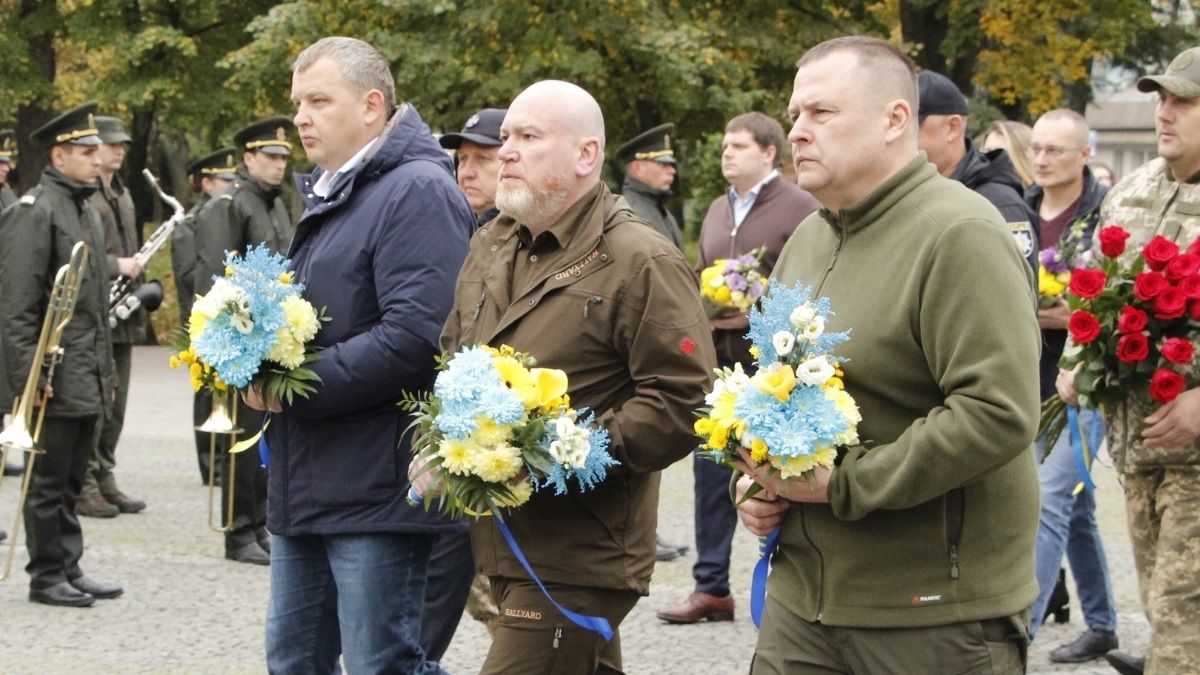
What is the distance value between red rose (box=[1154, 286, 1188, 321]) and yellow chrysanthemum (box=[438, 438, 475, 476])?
2.28 meters

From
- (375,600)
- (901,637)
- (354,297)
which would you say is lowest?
(375,600)

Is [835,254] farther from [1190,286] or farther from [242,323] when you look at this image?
[242,323]

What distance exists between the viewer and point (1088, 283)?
16.9ft

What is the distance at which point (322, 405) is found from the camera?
4.81m

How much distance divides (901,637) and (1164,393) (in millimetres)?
1933

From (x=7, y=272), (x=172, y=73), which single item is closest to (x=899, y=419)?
(x=7, y=272)

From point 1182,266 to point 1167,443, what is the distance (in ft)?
1.88

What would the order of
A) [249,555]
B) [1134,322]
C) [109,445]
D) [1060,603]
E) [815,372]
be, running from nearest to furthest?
1. [815,372]
2. [1134,322]
3. [1060,603]
4. [249,555]
5. [109,445]

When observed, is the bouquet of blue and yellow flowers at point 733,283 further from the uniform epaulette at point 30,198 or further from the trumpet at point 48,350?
the uniform epaulette at point 30,198

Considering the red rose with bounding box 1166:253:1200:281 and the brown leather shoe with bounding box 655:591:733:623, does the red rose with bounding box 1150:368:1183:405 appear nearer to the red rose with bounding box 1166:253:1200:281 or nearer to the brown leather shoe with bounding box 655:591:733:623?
the red rose with bounding box 1166:253:1200:281

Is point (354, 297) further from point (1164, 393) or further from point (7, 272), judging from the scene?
point (7, 272)

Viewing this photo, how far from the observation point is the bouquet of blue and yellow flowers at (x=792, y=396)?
3.40 m

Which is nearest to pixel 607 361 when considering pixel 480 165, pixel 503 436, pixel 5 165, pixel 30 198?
pixel 503 436

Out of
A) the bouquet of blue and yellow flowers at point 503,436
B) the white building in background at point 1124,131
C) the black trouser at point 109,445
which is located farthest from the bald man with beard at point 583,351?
the white building in background at point 1124,131
